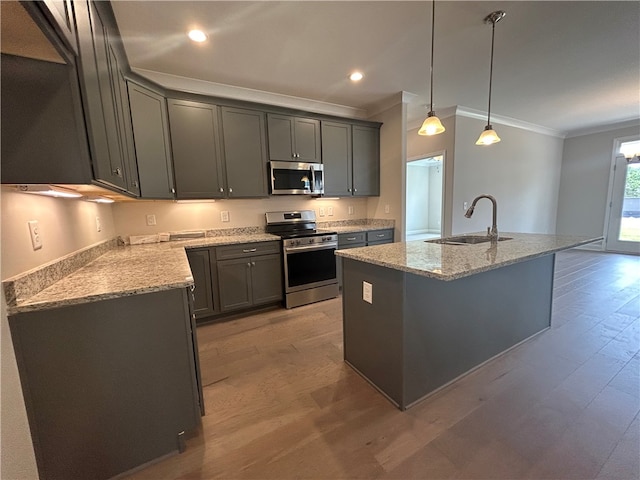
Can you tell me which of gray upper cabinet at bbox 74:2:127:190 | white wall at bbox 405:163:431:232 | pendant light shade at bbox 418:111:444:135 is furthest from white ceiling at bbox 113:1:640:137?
white wall at bbox 405:163:431:232

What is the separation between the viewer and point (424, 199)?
31.1 feet

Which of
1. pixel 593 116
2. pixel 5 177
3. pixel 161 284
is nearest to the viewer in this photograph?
pixel 5 177

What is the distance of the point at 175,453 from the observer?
1380 millimetres

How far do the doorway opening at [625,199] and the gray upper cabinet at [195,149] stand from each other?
7.67 metres

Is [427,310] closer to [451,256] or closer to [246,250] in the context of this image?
[451,256]

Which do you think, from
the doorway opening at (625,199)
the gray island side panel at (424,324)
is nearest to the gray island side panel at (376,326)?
the gray island side panel at (424,324)

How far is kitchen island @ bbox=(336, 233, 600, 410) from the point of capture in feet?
5.09

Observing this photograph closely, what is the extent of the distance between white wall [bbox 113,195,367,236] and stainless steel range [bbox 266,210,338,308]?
0.17 m

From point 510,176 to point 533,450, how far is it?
5314 mm

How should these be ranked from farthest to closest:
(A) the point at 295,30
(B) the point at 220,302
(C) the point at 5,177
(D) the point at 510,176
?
(D) the point at 510,176
(B) the point at 220,302
(A) the point at 295,30
(C) the point at 5,177

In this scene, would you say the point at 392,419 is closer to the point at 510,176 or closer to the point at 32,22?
the point at 32,22

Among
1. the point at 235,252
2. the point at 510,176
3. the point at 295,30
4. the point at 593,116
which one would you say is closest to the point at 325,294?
the point at 235,252

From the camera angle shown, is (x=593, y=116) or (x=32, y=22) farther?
(x=593, y=116)

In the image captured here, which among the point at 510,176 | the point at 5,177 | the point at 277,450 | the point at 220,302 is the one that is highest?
the point at 510,176
